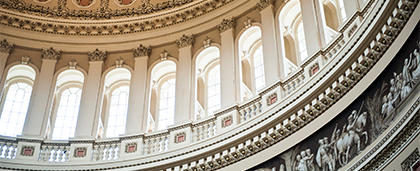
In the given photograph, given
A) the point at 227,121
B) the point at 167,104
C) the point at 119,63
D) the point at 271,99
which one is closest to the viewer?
the point at 271,99

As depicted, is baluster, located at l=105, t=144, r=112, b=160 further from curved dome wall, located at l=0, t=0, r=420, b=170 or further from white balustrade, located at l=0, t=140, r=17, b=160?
white balustrade, located at l=0, t=140, r=17, b=160

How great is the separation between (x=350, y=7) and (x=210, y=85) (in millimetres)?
6892

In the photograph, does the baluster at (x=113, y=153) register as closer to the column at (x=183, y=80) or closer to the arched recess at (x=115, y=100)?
the arched recess at (x=115, y=100)

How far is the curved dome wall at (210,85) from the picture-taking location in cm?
1408

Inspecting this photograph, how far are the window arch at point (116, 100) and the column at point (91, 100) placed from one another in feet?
1.86

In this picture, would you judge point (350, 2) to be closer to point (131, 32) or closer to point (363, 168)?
point (363, 168)

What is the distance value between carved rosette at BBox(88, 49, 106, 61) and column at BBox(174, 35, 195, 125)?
126 inches

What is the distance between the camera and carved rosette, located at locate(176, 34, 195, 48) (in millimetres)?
22719

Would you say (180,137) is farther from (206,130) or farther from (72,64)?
(72,64)

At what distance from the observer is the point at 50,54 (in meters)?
23.6

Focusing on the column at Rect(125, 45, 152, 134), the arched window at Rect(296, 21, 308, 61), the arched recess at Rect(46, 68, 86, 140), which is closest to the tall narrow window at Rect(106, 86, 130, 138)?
the column at Rect(125, 45, 152, 134)

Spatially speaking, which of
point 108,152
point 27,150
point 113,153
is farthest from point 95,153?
point 27,150

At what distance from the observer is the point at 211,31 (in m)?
22.7

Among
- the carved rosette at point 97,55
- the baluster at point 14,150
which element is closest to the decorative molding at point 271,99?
the carved rosette at point 97,55
